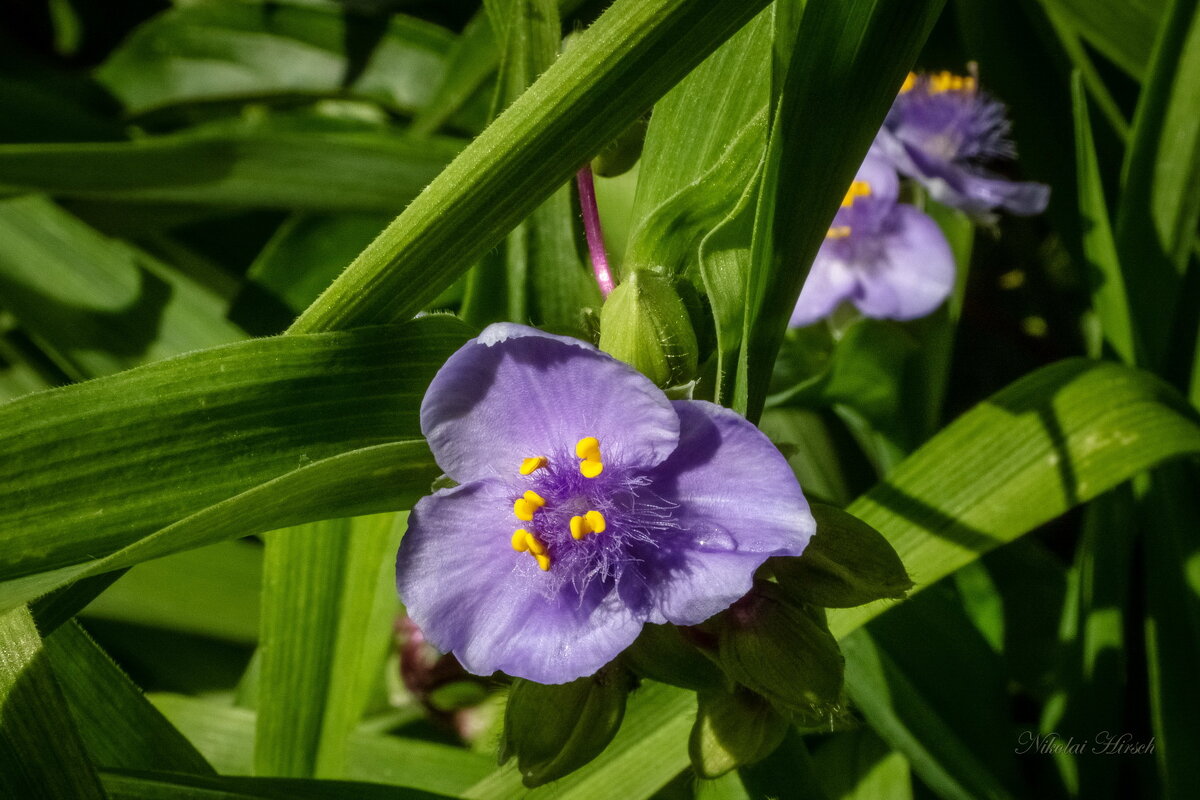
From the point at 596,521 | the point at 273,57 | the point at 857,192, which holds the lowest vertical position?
the point at 596,521

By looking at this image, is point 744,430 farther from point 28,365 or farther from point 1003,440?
point 28,365

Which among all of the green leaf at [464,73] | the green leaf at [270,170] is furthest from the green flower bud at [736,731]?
the green leaf at [464,73]

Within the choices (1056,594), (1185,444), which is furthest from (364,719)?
(1185,444)

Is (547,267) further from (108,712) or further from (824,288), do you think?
(108,712)

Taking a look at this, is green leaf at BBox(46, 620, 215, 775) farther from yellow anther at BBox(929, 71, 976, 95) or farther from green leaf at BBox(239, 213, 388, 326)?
yellow anther at BBox(929, 71, 976, 95)

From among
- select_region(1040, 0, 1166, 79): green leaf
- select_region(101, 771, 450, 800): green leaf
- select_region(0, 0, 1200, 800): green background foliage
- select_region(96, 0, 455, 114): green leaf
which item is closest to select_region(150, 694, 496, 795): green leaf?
select_region(0, 0, 1200, 800): green background foliage

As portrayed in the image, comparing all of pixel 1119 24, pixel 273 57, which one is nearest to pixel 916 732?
pixel 1119 24
